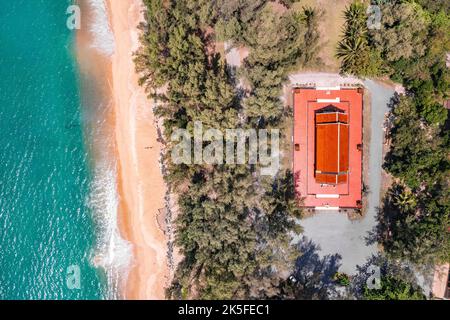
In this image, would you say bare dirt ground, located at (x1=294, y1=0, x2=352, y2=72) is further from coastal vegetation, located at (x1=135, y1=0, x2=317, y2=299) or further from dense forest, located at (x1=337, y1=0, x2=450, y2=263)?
coastal vegetation, located at (x1=135, y1=0, x2=317, y2=299)

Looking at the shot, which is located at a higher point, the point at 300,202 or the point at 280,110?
the point at 280,110

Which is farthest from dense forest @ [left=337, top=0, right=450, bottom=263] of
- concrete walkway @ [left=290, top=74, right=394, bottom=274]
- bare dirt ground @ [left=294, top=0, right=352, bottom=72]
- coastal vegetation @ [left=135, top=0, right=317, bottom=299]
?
coastal vegetation @ [left=135, top=0, right=317, bottom=299]

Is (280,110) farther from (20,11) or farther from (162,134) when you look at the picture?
(20,11)

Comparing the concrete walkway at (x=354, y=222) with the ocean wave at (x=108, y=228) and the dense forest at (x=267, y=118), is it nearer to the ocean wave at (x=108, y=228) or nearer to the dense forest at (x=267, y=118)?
the dense forest at (x=267, y=118)

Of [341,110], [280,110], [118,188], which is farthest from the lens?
[118,188]
